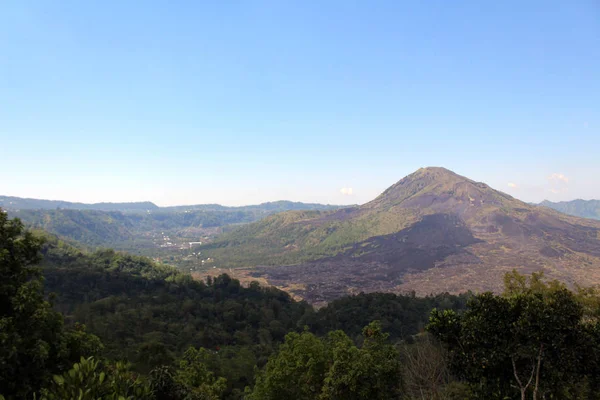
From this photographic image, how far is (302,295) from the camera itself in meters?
120

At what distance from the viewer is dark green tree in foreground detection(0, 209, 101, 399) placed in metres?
9.88

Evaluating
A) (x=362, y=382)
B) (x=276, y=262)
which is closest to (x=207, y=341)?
(x=362, y=382)

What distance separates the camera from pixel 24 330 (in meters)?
10.9

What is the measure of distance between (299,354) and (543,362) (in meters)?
11.4

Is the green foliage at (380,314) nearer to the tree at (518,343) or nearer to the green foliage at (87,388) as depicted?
the tree at (518,343)

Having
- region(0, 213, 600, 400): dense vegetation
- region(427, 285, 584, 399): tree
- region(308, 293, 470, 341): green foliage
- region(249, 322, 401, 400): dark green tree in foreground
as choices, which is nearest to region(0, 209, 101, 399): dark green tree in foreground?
region(0, 213, 600, 400): dense vegetation

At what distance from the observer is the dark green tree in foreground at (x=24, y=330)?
9.88m

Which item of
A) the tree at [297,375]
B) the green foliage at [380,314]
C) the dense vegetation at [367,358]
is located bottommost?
the green foliage at [380,314]

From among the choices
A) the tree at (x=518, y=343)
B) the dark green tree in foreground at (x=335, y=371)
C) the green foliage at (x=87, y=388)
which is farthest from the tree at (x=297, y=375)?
the green foliage at (x=87, y=388)

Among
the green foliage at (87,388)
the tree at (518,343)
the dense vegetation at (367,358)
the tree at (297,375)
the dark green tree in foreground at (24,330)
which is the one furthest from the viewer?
the tree at (297,375)

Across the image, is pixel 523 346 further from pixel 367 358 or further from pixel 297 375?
pixel 297 375

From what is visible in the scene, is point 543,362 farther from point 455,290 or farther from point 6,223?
point 455,290

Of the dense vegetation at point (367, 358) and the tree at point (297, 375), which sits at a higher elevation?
the dense vegetation at point (367, 358)

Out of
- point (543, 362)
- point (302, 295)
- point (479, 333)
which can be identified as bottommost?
point (302, 295)
